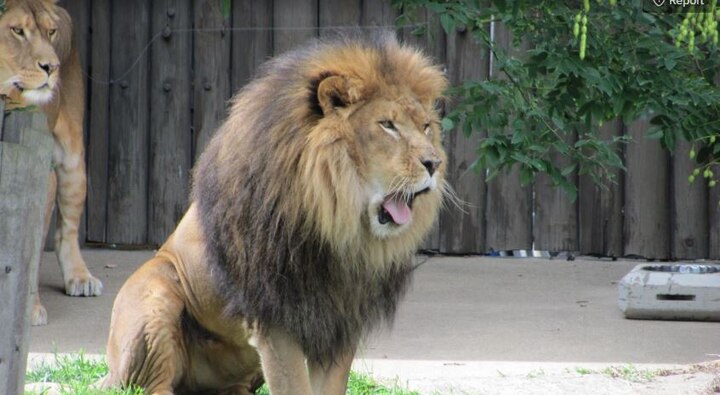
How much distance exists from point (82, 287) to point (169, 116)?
7.11 feet

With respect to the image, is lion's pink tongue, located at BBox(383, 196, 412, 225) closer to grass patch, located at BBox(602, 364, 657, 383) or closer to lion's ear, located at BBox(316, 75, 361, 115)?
lion's ear, located at BBox(316, 75, 361, 115)

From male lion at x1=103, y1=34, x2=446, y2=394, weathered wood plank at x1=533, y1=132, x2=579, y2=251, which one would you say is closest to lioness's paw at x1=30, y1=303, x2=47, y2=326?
male lion at x1=103, y1=34, x2=446, y2=394

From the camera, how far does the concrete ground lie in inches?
207

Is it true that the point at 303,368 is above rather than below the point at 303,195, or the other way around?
below

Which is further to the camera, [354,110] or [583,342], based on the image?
[583,342]

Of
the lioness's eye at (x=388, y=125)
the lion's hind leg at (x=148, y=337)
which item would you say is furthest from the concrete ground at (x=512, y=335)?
the lioness's eye at (x=388, y=125)

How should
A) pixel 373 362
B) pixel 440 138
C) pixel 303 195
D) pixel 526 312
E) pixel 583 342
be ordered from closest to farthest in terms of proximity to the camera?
pixel 303 195 → pixel 440 138 → pixel 373 362 → pixel 583 342 → pixel 526 312

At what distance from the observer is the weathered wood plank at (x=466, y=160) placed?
9.20 meters

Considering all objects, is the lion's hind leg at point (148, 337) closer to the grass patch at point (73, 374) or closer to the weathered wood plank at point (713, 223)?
the grass patch at point (73, 374)

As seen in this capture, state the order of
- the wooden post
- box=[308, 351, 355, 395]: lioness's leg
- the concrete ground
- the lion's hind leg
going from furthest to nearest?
the concrete ground, the lion's hind leg, box=[308, 351, 355, 395]: lioness's leg, the wooden post

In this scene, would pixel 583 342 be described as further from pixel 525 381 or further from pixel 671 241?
pixel 671 241

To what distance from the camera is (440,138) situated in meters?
4.35

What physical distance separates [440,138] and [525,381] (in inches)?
54.6

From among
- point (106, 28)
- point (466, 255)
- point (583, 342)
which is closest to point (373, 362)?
point (583, 342)
